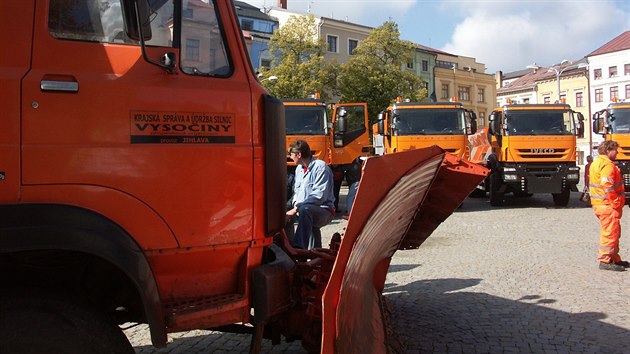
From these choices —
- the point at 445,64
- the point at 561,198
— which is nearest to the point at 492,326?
the point at 561,198

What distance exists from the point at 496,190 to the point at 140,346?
44.2 ft

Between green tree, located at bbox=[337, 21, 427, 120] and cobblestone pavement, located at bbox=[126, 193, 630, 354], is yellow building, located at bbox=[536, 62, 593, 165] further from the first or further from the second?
cobblestone pavement, located at bbox=[126, 193, 630, 354]

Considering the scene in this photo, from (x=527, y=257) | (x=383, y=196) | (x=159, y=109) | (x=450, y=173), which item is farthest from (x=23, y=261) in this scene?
(x=527, y=257)

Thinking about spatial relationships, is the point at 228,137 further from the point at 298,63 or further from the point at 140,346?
the point at 298,63

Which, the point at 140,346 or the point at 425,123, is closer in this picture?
the point at 140,346

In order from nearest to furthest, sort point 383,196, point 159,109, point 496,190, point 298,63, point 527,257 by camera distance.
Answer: point 159,109, point 383,196, point 527,257, point 496,190, point 298,63

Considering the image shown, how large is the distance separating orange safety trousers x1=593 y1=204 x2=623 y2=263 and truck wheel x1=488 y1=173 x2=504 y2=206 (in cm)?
868

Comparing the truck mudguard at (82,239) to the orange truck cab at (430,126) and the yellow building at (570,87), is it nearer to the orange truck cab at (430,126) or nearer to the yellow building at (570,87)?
the orange truck cab at (430,126)

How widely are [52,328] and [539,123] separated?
48.7 feet

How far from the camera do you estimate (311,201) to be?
18.1 ft

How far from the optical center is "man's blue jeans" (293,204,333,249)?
17.6 feet

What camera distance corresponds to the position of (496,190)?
15.7 metres

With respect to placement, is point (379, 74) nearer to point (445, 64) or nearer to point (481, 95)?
point (445, 64)

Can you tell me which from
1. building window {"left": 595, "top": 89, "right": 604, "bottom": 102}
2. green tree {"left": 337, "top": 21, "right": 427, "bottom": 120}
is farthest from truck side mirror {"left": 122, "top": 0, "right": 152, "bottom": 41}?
building window {"left": 595, "top": 89, "right": 604, "bottom": 102}
